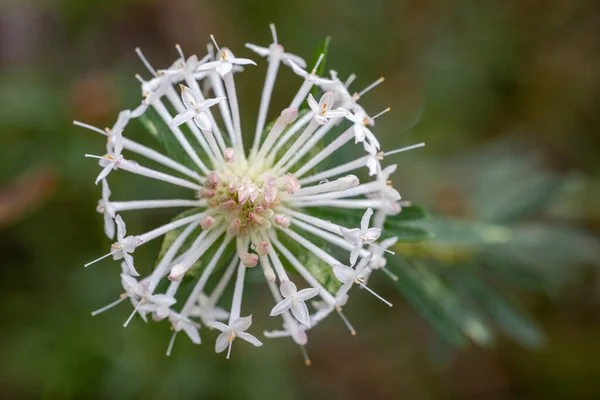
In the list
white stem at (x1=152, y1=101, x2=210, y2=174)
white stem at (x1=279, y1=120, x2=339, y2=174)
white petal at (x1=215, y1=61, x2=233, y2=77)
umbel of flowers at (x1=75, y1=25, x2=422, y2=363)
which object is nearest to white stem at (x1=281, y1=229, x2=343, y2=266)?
umbel of flowers at (x1=75, y1=25, x2=422, y2=363)

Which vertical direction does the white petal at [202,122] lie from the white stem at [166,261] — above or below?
above

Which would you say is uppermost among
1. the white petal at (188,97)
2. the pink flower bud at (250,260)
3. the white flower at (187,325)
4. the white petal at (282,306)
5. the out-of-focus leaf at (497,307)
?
the out-of-focus leaf at (497,307)

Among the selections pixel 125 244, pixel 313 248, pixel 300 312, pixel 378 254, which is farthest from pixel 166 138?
pixel 378 254

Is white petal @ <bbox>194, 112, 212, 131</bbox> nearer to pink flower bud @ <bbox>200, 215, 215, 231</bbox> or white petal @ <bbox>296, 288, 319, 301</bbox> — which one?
pink flower bud @ <bbox>200, 215, 215, 231</bbox>

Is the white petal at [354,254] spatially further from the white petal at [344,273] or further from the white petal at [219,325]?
the white petal at [219,325]

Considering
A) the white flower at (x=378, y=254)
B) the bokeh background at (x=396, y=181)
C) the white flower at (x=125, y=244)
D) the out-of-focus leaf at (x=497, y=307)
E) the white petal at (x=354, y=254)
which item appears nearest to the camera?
the white petal at (x=354, y=254)

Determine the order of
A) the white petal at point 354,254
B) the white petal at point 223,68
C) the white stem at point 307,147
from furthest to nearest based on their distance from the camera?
→ the white stem at point 307,147 < the white petal at point 223,68 < the white petal at point 354,254

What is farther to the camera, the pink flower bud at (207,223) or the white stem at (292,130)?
the white stem at (292,130)

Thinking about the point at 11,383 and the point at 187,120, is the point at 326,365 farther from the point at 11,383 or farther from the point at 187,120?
the point at 187,120

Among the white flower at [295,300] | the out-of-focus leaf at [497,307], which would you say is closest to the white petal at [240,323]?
the white flower at [295,300]
